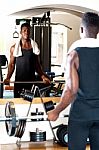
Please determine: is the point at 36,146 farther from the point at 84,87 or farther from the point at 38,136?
the point at 84,87

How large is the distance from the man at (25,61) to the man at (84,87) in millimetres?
2055

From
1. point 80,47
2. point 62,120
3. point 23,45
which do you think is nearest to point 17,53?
point 23,45

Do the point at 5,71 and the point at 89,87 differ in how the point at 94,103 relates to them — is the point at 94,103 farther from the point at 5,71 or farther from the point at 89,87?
the point at 5,71

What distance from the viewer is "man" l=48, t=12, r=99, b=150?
2.09m

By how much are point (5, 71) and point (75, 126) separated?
225cm

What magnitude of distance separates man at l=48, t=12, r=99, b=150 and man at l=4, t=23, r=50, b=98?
2.06 m

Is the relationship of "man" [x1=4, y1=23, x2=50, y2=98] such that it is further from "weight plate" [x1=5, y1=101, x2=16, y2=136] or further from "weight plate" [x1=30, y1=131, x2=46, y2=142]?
"weight plate" [x1=5, y1=101, x2=16, y2=136]

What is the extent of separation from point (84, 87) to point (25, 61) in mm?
2168

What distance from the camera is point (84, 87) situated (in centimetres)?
210

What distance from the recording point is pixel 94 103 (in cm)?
212

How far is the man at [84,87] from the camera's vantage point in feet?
6.86

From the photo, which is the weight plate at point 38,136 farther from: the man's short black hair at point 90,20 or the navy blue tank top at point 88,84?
the man's short black hair at point 90,20

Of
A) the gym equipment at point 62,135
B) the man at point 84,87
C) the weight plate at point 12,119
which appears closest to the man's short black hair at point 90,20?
the man at point 84,87

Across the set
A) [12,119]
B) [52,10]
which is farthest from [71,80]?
[52,10]
